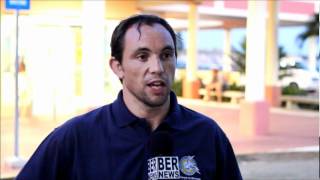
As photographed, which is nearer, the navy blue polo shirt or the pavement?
the navy blue polo shirt

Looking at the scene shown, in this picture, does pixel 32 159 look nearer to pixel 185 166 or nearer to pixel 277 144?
pixel 185 166

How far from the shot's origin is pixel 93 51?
11188 millimetres

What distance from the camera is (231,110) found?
1806 cm

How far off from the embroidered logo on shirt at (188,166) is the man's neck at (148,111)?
15 cm

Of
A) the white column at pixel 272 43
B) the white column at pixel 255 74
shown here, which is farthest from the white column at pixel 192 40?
the white column at pixel 255 74

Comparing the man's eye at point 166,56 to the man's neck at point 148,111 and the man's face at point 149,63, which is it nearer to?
the man's face at point 149,63

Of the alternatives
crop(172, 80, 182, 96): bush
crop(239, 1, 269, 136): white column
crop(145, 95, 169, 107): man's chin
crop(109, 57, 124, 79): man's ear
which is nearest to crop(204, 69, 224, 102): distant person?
crop(172, 80, 182, 96): bush

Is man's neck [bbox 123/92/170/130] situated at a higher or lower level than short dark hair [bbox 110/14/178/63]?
lower

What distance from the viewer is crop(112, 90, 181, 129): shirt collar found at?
1.99 meters

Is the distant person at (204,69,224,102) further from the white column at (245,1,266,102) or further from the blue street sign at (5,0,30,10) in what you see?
the blue street sign at (5,0,30,10)

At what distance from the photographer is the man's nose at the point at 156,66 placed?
192 centimetres

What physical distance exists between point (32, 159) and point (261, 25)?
10506 millimetres

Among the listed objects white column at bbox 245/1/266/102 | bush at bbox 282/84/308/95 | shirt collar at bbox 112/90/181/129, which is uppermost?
white column at bbox 245/1/266/102

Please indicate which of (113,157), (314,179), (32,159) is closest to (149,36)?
(113,157)
